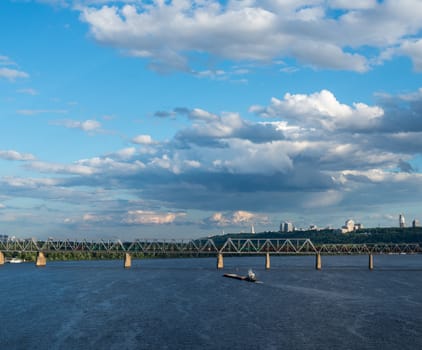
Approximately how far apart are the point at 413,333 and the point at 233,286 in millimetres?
86798

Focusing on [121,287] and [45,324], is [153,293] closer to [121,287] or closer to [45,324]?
[121,287]

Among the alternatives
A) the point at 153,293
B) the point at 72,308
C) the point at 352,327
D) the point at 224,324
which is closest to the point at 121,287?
the point at 153,293

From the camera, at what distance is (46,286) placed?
18075cm

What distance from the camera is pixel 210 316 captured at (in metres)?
113

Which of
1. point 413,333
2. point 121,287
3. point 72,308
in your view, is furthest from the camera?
point 121,287

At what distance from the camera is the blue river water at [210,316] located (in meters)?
88.4

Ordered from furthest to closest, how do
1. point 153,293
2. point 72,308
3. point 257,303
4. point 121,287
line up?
point 121,287 → point 153,293 → point 257,303 → point 72,308

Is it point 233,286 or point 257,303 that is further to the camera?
point 233,286

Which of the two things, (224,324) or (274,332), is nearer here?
(274,332)

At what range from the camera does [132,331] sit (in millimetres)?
96750

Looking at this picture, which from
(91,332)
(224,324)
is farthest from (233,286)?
(91,332)

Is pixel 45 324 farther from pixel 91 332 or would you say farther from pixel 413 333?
pixel 413 333

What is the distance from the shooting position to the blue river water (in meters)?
88.4

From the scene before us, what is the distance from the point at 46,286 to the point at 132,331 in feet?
303
